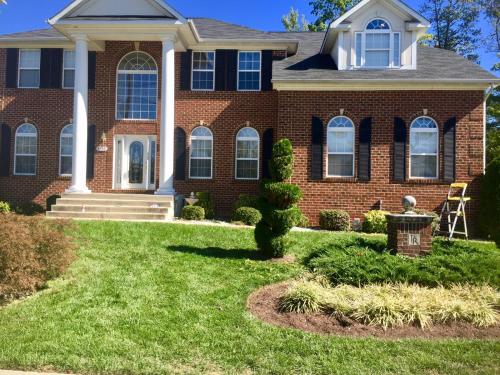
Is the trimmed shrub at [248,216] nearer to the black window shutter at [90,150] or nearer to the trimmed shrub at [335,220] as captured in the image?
the trimmed shrub at [335,220]

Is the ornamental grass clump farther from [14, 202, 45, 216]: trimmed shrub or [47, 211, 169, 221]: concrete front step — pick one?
[14, 202, 45, 216]: trimmed shrub

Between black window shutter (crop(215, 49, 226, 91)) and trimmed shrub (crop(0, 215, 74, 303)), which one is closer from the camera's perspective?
trimmed shrub (crop(0, 215, 74, 303))

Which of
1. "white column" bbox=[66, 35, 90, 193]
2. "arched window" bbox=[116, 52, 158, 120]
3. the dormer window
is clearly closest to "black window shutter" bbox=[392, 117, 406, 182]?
the dormer window

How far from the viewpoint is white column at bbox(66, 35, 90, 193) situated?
15523 millimetres

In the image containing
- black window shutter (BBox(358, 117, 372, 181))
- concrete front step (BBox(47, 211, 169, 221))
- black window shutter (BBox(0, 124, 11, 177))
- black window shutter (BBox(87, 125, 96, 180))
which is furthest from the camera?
black window shutter (BBox(0, 124, 11, 177))

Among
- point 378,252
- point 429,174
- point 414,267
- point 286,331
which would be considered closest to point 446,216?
point 429,174

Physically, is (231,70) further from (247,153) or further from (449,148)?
(449,148)

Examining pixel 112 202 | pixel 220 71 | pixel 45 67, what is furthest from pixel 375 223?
pixel 45 67

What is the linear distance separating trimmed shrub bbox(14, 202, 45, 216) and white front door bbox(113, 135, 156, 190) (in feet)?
8.80

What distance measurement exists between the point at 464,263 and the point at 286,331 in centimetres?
369

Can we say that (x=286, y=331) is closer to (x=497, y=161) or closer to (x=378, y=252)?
(x=378, y=252)

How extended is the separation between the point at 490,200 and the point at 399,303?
980 centimetres

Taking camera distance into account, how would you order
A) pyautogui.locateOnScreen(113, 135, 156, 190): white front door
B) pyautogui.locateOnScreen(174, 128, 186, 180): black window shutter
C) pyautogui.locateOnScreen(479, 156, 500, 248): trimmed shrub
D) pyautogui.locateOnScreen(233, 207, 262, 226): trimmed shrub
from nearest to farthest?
pyautogui.locateOnScreen(479, 156, 500, 248): trimmed shrub, pyautogui.locateOnScreen(233, 207, 262, 226): trimmed shrub, pyautogui.locateOnScreen(174, 128, 186, 180): black window shutter, pyautogui.locateOnScreen(113, 135, 156, 190): white front door

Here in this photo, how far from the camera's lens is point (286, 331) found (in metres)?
5.65
